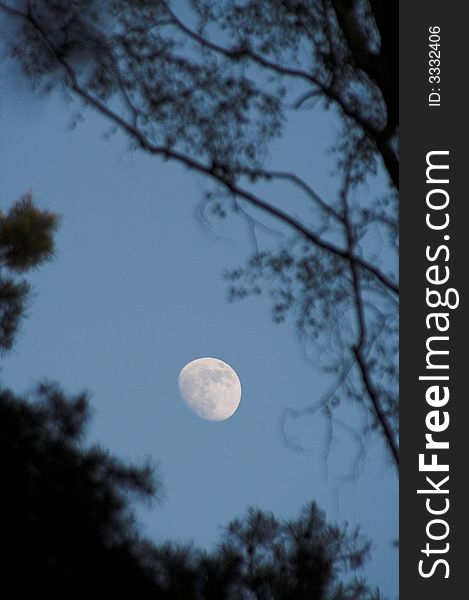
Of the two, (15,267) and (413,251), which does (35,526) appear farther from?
(413,251)

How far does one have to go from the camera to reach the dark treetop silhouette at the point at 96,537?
2.09m

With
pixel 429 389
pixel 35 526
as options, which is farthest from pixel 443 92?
pixel 35 526

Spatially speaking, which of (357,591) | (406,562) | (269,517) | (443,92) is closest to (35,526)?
(269,517)

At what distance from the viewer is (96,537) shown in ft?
7.30

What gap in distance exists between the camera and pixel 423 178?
307cm

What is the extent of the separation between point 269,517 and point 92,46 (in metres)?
2.41

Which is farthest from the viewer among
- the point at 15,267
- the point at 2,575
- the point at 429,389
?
the point at 429,389

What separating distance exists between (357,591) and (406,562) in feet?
1.50

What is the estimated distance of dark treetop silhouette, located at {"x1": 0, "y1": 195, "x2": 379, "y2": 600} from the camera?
6.85ft

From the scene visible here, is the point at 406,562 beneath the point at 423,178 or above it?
beneath

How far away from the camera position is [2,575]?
78.2 inches

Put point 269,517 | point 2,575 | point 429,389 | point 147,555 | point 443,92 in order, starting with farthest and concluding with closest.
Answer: point 443,92, point 429,389, point 269,517, point 147,555, point 2,575

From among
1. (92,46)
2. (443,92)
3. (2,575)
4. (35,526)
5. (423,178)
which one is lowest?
(2,575)

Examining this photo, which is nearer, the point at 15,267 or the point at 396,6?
the point at 15,267
